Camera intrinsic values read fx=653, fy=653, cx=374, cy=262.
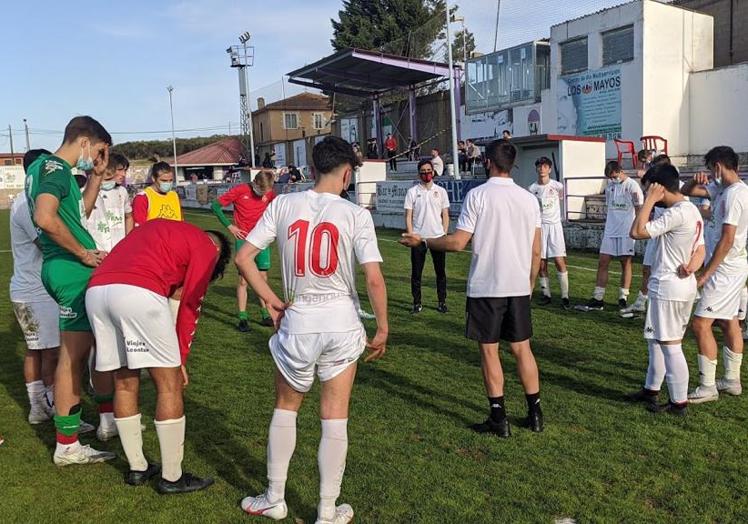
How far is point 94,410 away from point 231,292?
589 cm

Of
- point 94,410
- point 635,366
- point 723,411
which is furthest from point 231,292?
point 723,411

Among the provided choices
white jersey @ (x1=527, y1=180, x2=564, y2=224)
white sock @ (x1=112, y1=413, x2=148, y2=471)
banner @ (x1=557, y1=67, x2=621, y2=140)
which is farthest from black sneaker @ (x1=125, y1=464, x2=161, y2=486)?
banner @ (x1=557, y1=67, x2=621, y2=140)

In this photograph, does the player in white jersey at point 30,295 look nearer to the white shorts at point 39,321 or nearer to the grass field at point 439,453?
the white shorts at point 39,321

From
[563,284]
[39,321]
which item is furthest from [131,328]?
[563,284]

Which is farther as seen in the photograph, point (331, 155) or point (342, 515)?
point (342, 515)

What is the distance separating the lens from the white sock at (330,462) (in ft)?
11.3

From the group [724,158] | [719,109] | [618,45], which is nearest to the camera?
[724,158]

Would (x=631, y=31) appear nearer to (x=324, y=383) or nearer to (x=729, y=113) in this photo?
(x=729, y=113)

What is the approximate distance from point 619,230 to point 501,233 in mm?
4942

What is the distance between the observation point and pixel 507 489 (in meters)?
3.92

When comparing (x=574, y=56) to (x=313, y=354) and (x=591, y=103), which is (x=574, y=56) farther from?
(x=313, y=354)

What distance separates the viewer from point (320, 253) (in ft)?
11.0

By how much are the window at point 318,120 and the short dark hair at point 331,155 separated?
6579cm

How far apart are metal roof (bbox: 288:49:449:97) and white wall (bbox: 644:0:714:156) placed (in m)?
9.60
